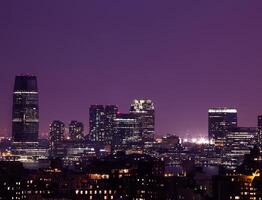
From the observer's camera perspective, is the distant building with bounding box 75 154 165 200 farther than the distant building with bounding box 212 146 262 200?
Yes

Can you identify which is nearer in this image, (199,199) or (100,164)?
(199,199)

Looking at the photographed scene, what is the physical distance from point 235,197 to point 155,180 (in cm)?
1390

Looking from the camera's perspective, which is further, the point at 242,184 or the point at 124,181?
the point at 124,181

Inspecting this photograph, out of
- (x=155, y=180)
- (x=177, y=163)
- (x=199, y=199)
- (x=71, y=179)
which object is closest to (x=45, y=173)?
(x=71, y=179)

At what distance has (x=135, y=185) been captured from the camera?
11350cm

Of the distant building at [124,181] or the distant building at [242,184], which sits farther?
the distant building at [124,181]

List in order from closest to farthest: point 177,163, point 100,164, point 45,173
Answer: point 45,173 < point 100,164 < point 177,163

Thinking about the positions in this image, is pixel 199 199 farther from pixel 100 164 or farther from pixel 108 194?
pixel 100 164

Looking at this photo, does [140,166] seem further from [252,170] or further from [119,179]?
[252,170]

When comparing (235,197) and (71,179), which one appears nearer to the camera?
(235,197)

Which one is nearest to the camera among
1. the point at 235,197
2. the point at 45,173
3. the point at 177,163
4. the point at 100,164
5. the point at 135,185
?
the point at 235,197

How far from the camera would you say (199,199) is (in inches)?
4281

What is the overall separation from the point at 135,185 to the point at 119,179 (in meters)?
3.62

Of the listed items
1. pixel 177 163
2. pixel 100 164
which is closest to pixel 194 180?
pixel 100 164
